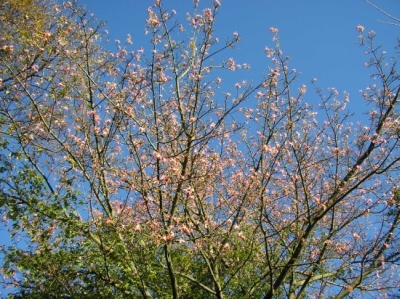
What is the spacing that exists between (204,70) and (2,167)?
4.07 meters

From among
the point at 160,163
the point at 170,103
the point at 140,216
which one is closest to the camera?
the point at 160,163

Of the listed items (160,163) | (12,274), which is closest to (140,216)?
(160,163)

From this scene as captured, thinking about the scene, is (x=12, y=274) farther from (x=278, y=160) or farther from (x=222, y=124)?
(x=278, y=160)

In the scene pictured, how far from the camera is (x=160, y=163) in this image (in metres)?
6.25

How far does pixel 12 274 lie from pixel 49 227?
114 cm

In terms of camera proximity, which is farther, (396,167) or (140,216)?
(396,167)

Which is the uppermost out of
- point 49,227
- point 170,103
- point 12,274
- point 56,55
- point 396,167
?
point 56,55

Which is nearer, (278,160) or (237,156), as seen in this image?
(278,160)

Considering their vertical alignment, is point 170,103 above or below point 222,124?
above

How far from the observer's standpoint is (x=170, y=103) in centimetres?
752

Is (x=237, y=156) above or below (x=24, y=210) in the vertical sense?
above

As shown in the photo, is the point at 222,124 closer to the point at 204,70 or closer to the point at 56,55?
the point at 204,70

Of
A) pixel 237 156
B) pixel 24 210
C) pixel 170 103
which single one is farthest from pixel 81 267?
pixel 237 156

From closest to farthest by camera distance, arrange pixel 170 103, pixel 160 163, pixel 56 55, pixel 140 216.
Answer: pixel 160 163, pixel 140 216, pixel 170 103, pixel 56 55
